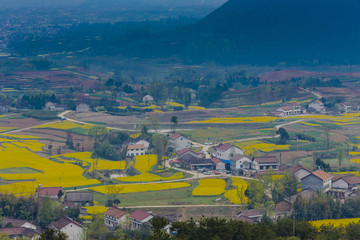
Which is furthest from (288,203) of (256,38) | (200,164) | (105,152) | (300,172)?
(256,38)

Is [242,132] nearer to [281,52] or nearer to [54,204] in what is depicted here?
[54,204]

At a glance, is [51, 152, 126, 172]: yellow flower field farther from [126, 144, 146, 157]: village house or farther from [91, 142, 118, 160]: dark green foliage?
[126, 144, 146, 157]: village house

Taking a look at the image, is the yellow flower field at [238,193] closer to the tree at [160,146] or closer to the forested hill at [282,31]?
the tree at [160,146]

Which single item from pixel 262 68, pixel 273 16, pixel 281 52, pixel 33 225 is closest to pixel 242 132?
pixel 33 225

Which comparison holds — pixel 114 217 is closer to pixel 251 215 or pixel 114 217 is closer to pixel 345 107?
pixel 251 215

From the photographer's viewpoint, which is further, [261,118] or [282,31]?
[282,31]
